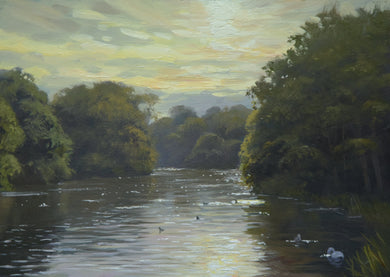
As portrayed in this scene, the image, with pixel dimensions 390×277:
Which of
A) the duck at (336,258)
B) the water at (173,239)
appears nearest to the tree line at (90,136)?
the water at (173,239)

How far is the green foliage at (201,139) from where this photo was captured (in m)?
136

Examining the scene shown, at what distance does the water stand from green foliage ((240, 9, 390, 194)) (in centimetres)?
342

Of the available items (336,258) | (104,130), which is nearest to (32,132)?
(104,130)

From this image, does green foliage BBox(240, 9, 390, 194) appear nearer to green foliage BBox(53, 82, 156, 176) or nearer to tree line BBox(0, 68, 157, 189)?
tree line BBox(0, 68, 157, 189)

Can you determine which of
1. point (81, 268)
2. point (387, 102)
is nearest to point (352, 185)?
point (387, 102)

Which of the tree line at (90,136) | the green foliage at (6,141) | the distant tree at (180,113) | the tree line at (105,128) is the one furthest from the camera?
the distant tree at (180,113)

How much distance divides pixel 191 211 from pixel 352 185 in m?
10.9

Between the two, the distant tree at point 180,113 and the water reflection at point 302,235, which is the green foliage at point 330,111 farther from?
the distant tree at point 180,113

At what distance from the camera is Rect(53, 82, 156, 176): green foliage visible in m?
94.6

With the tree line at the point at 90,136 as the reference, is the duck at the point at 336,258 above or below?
below

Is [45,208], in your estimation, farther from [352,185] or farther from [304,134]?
[352,185]

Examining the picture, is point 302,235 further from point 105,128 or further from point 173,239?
point 105,128

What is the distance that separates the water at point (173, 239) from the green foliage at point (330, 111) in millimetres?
3417

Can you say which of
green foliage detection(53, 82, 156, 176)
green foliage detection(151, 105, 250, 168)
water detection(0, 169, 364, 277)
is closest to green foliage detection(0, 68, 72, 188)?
water detection(0, 169, 364, 277)
